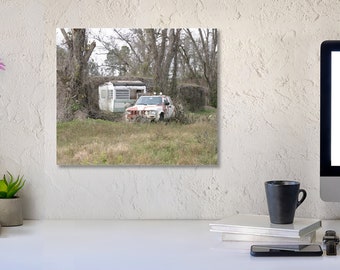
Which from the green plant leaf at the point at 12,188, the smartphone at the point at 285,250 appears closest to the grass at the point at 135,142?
the green plant leaf at the point at 12,188

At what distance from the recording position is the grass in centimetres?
202

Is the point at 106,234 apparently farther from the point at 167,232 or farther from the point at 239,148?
the point at 239,148

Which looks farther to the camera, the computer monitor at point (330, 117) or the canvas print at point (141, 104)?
the canvas print at point (141, 104)

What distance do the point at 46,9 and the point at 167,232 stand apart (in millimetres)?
717

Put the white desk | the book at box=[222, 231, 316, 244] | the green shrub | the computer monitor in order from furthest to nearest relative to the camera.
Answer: the green shrub, the computer monitor, the book at box=[222, 231, 316, 244], the white desk

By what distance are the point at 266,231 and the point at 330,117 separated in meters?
0.36

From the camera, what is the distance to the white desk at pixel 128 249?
147 centimetres

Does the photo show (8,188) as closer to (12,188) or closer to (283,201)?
(12,188)

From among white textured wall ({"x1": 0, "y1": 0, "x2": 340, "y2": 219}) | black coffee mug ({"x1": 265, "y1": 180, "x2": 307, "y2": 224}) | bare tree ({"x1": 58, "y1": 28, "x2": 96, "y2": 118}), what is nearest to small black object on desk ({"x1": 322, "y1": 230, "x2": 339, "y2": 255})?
black coffee mug ({"x1": 265, "y1": 180, "x2": 307, "y2": 224})

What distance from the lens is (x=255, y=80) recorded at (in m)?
2.02

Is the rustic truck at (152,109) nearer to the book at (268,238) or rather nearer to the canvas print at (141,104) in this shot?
the canvas print at (141,104)

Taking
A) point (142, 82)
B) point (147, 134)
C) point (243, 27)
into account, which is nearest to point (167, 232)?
point (147, 134)

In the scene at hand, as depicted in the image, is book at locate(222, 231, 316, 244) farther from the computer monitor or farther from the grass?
the grass

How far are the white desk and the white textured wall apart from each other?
3.8 inches
